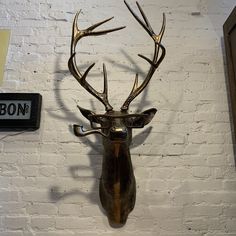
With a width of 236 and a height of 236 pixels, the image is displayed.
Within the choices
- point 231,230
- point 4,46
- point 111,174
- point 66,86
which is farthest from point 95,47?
→ point 231,230

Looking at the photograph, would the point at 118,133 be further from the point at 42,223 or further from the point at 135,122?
the point at 42,223

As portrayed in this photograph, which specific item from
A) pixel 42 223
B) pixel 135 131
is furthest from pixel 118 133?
pixel 42 223

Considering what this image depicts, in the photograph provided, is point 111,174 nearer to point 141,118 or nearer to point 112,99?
point 141,118

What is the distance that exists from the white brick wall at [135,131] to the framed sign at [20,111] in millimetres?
49

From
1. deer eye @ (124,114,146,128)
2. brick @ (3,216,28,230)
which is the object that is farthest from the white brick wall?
deer eye @ (124,114,146,128)

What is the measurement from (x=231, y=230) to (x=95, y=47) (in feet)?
3.44

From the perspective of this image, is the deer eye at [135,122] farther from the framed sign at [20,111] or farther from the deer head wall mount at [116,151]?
the framed sign at [20,111]

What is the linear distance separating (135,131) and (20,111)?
20.9 inches

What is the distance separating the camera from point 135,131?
4.22 ft

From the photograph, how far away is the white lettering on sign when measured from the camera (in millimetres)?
1266

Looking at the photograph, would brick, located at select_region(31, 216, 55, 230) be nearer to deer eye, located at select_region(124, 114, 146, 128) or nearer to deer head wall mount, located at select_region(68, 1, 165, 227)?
deer head wall mount, located at select_region(68, 1, 165, 227)

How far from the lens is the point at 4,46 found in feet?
4.64

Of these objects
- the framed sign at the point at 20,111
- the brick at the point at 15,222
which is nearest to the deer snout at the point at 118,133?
the framed sign at the point at 20,111

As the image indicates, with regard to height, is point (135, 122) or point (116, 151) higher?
point (135, 122)
